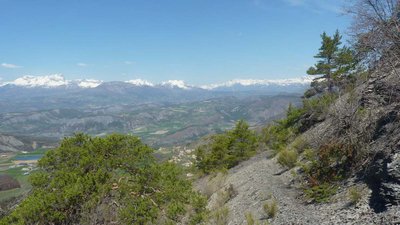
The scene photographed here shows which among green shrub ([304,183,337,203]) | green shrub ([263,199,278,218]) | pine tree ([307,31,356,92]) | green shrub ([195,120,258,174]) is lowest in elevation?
green shrub ([195,120,258,174])

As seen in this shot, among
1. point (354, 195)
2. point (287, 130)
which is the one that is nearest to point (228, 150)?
point (287, 130)

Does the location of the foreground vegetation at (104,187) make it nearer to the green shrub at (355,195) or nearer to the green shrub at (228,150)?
the green shrub at (355,195)

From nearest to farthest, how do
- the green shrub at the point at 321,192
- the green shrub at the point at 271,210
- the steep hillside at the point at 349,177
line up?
the steep hillside at the point at 349,177 → the green shrub at the point at 321,192 → the green shrub at the point at 271,210

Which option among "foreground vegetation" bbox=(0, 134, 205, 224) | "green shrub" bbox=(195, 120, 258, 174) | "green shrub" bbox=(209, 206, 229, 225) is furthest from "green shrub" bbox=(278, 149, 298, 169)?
"green shrub" bbox=(195, 120, 258, 174)

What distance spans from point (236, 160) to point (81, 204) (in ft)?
91.2

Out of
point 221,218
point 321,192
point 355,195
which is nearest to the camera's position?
point 355,195

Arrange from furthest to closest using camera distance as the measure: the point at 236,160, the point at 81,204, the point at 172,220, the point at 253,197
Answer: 1. the point at 236,160
2. the point at 253,197
3. the point at 172,220
4. the point at 81,204

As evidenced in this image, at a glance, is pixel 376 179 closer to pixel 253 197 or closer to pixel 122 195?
pixel 253 197

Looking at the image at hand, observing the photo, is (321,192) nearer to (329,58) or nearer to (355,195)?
(355,195)

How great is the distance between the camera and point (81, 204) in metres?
12.9

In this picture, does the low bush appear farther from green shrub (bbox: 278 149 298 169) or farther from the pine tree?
the pine tree

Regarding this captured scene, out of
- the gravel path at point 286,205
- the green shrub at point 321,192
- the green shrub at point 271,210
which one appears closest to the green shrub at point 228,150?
the gravel path at point 286,205

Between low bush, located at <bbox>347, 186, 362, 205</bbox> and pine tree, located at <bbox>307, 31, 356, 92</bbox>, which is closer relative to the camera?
low bush, located at <bbox>347, 186, 362, 205</bbox>

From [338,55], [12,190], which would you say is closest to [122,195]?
[338,55]
